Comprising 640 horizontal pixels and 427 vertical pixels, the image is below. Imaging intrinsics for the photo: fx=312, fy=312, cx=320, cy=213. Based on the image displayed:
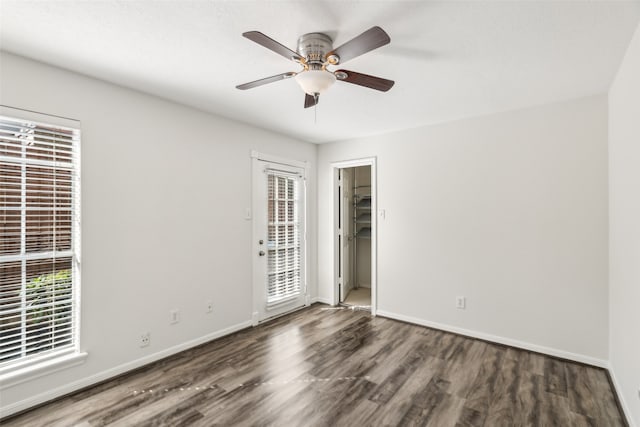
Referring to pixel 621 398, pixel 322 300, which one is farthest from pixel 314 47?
pixel 322 300

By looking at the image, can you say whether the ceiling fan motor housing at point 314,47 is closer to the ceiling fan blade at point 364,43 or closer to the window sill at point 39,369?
the ceiling fan blade at point 364,43

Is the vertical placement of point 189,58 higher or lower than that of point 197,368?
higher

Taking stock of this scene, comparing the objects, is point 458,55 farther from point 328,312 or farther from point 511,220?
point 328,312

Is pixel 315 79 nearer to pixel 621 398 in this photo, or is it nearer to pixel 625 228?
pixel 625 228

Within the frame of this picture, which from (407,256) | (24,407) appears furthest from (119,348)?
(407,256)

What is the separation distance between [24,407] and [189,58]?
270cm

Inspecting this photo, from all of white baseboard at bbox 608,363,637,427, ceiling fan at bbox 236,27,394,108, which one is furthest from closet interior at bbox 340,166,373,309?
ceiling fan at bbox 236,27,394,108

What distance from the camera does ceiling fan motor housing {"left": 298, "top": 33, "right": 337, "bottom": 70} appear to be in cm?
188

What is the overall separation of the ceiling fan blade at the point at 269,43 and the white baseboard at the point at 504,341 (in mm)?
3325

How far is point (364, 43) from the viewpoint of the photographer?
161 cm

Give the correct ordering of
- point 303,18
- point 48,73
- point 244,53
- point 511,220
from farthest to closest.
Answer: point 511,220
point 48,73
point 244,53
point 303,18

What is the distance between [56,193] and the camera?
7.64 ft

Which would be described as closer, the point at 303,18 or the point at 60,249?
the point at 303,18

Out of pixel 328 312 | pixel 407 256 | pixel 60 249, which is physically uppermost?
pixel 60 249
